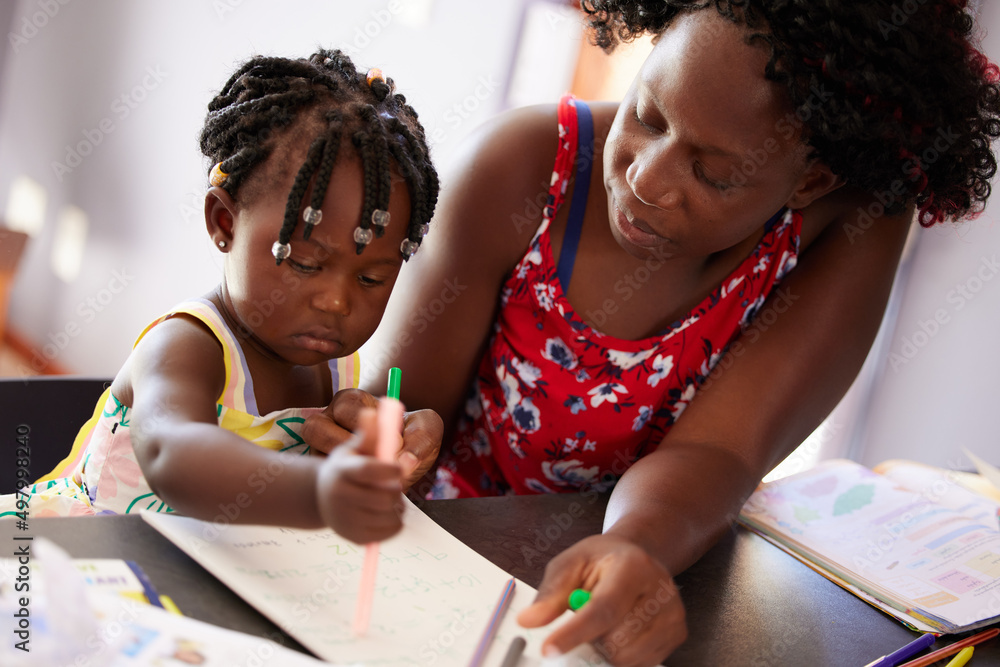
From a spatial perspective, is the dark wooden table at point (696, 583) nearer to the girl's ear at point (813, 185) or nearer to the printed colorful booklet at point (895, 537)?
the printed colorful booklet at point (895, 537)

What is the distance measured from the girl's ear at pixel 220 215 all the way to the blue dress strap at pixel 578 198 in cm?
46

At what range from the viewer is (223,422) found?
2.95 feet

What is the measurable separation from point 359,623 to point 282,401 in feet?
1.38

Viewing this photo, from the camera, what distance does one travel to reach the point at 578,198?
1.16m

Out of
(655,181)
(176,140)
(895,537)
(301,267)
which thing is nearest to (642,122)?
(655,181)

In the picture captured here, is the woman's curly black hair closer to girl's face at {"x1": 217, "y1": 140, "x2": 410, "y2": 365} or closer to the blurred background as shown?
girl's face at {"x1": 217, "y1": 140, "x2": 410, "y2": 365}

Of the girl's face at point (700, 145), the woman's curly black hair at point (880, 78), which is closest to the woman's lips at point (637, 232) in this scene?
the girl's face at point (700, 145)

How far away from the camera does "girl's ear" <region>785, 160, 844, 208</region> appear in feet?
3.49

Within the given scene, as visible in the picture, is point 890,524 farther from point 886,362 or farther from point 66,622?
point 886,362

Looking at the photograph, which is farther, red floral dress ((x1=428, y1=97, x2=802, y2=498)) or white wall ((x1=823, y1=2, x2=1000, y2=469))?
white wall ((x1=823, y1=2, x2=1000, y2=469))

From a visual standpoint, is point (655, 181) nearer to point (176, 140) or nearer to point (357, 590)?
point (357, 590)

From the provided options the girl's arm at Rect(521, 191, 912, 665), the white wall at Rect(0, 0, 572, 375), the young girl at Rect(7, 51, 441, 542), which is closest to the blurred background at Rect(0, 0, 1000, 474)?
the white wall at Rect(0, 0, 572, 375)

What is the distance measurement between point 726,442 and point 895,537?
12.2 inches

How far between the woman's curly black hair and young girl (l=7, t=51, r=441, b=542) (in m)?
0.40
